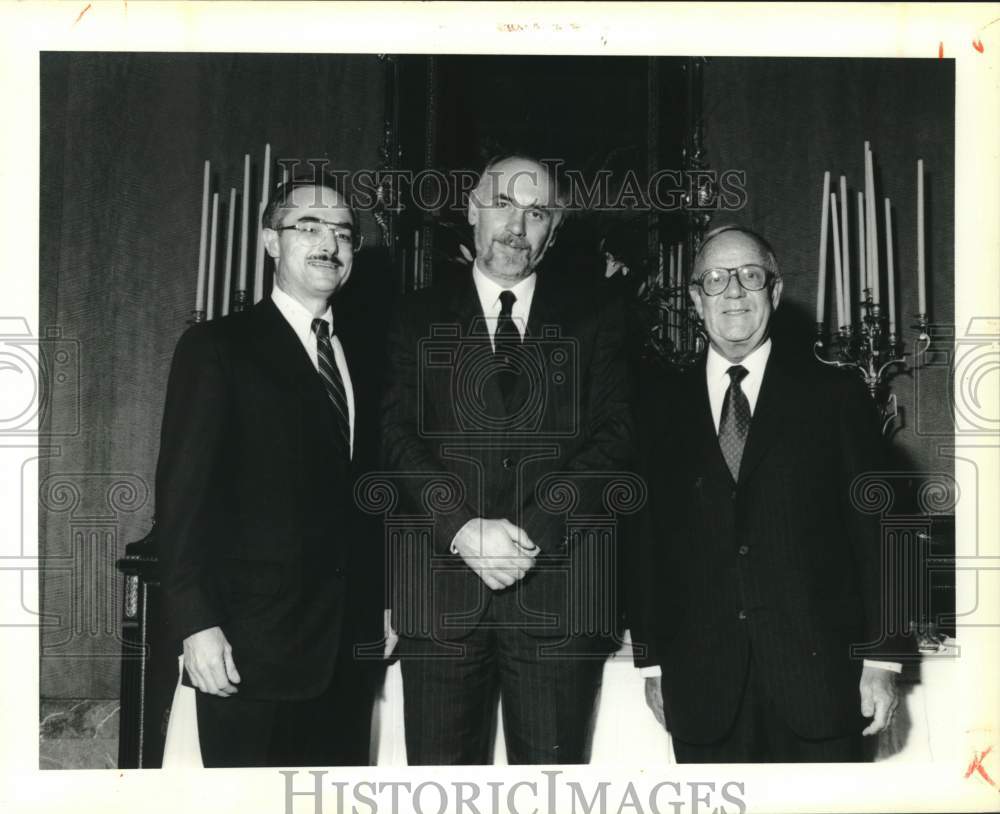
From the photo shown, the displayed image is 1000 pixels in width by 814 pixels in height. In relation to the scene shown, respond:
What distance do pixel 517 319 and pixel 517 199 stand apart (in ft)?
0.84

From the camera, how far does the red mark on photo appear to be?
2.31 metres

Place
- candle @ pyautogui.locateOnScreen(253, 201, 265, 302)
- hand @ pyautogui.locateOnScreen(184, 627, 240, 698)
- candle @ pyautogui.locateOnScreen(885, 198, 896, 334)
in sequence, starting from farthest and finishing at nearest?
candle @ pyautogui.locateOnScreen(885, 198, 896, 334) < candle @ pyautogui.locateOnScreen(253, 201, 265, 302) < hand @ pyautogui.locateOnScreen(184, 627, 240, 698)

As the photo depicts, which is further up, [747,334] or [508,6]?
[508,6]

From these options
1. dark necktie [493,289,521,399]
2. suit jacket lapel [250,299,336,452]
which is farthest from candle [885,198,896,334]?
suit jacket lapel [250,299,336,452]

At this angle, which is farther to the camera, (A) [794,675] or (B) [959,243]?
(B) [959,243]

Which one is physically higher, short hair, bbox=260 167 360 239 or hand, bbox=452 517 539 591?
short hair, bbox=260 167 360 239

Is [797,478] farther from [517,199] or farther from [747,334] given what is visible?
[517,199]

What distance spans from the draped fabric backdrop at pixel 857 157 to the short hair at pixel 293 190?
31.4 inches

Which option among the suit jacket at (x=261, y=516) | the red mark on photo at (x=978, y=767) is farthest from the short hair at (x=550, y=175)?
the red mark on photo at (x=978, y=767)

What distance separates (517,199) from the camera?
2236 millimetres

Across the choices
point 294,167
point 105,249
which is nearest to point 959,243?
point 294,167

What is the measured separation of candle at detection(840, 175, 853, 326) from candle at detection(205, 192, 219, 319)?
4.43ft

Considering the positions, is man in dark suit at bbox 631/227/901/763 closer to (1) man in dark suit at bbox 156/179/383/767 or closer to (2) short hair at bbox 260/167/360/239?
(1) man in dark suit at bbox 156/179/383/767

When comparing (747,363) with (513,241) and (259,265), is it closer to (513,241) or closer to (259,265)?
(513,241)
